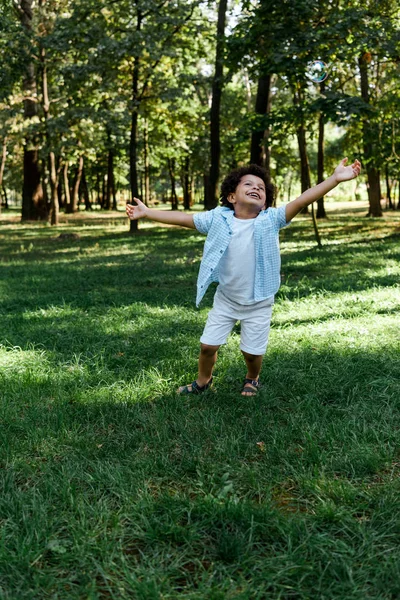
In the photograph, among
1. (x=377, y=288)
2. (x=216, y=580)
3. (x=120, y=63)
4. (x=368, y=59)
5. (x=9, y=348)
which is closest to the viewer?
(x=216, y=580)

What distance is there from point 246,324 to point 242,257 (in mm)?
508

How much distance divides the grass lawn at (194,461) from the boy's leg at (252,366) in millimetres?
97

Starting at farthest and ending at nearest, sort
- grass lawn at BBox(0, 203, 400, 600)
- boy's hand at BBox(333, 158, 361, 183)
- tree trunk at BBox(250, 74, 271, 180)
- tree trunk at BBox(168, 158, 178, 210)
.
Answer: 1. tree trunk at BBox(168, 158, 178, 210)
2. tree trunk at BBox(250, 74, 271, 180)
3. boy's hand at BBox(333, 158, 361, 183)
4. grass lawn at BBox(0, 203, 400, 600)

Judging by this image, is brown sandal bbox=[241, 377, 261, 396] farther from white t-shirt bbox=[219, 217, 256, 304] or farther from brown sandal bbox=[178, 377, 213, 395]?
white t-shirt bbox=[219, 217, 256, 304]

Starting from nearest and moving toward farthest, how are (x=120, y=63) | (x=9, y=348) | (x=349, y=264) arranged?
(x=9, y=348), (x=349, y=264), (x=120, y=63)

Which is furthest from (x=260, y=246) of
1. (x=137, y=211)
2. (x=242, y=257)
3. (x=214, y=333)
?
(x=137, y=211)

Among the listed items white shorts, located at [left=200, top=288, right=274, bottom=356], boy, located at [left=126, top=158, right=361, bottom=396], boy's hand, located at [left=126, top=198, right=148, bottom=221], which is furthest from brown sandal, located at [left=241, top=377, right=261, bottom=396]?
boy's hand, located at [left=126, top=198, right=148, bottom=221]

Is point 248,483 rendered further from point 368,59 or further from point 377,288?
point 368,59

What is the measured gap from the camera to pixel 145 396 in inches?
163

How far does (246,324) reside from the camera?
13.7ft

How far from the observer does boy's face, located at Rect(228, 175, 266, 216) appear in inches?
157

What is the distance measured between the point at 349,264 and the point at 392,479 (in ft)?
25.7

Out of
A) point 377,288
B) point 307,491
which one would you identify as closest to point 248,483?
point 307,491

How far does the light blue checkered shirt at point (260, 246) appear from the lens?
13.0 feet
